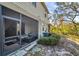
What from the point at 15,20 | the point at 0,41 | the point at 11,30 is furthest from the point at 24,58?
the point at 15,20

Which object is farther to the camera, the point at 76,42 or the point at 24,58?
the point at 76,42

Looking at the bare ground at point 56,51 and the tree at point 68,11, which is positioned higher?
the tree at point 68,11

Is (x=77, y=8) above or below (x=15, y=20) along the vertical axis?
above

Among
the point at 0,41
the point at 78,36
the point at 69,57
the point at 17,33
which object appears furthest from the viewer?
the point at 78,36

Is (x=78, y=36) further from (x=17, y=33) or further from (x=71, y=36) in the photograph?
(x=17, y=33)

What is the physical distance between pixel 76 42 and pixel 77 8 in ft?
6.73

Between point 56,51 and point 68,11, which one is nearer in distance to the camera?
point 56,51

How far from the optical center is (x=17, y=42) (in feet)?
16.4

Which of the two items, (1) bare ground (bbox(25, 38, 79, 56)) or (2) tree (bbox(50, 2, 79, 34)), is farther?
(2) tree (bbox(50, 2, 79, 34))

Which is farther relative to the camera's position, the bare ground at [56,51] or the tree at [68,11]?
the tree at [68,11]

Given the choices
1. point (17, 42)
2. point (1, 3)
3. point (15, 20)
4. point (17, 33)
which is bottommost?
point (17, 42)

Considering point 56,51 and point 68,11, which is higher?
point 68,11

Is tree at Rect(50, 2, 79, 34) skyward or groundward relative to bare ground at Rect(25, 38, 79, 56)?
skyward

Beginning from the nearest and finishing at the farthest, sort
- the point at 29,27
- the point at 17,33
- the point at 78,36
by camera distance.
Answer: the point at 17,33 → the point at 78,36 → the point at 29,27
